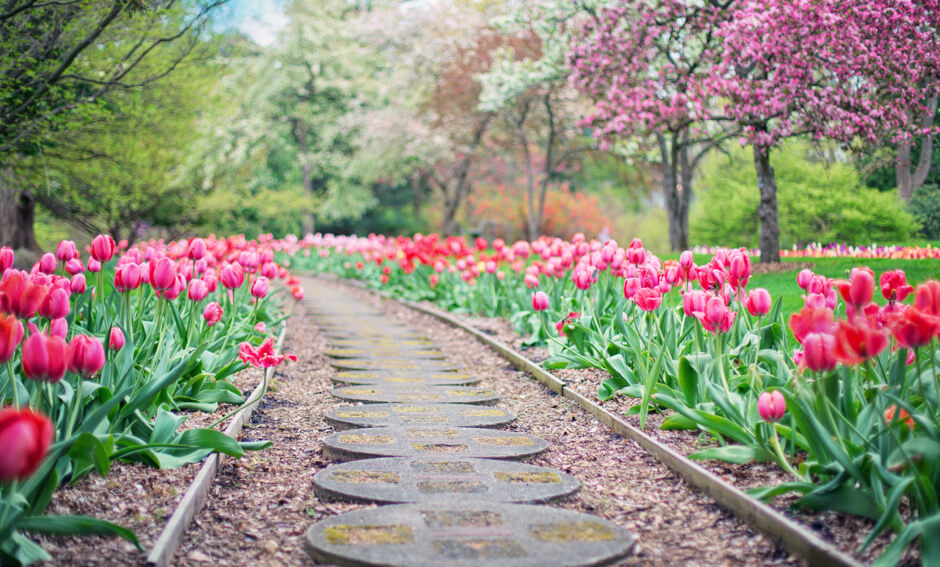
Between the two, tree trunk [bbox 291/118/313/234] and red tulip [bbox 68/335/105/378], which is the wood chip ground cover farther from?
tree trunk [bbox 291/118/313/234]

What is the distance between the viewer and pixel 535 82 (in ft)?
59.7

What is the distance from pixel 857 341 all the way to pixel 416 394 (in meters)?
3.80

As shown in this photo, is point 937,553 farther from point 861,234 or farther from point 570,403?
point 861,234

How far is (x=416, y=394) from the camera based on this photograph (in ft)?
19.4

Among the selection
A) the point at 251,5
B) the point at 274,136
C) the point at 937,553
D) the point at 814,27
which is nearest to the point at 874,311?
the point at 937,553

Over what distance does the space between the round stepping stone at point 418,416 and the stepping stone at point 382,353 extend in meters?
2.47

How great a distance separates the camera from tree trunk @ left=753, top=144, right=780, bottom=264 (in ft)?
38.1

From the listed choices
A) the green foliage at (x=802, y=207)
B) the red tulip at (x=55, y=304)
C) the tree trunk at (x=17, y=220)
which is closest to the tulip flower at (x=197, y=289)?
the red tulip at (x=55, y=304)

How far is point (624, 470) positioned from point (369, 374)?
323 centimetres

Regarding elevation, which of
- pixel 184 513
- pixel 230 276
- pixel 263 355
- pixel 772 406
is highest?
pixel 230 276

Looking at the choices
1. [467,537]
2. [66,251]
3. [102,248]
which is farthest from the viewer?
[66,251]

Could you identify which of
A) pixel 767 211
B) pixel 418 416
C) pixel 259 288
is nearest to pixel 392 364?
pixel 259 288

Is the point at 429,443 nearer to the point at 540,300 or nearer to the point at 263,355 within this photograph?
the point at 263,355

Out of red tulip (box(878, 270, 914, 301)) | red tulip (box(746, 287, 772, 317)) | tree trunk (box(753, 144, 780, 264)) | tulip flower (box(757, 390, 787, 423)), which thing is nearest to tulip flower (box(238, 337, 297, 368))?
tulip flower (box(757, 390, 787, 423))
